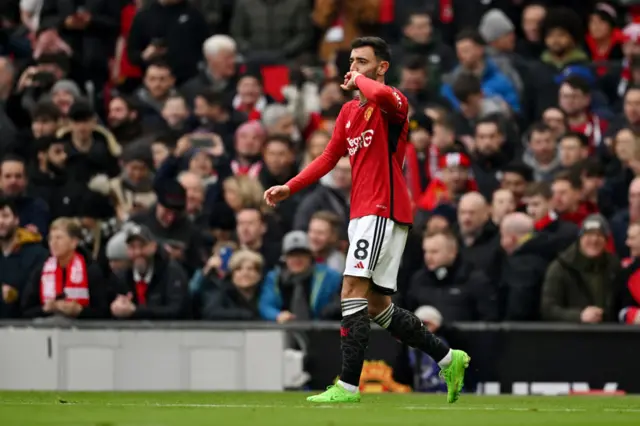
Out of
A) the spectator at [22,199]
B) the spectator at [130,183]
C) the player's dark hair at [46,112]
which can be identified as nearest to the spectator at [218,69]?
the player's dark hair at [46,112]

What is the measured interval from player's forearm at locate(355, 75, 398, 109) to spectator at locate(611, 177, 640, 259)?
5.81 meters

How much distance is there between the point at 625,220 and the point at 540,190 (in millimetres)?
937

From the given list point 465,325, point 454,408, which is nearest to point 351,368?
point 454,408

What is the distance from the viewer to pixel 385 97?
11148mm

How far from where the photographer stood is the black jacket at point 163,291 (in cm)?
1627

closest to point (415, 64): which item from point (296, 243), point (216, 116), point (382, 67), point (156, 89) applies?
point (216, 116)

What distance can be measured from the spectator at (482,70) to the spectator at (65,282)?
212 inches

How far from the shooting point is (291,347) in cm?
1562

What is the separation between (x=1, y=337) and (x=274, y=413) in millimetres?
5869

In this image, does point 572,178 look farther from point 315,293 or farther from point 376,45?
point 376,45

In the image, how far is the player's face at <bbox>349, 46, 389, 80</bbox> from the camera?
11.6 meters

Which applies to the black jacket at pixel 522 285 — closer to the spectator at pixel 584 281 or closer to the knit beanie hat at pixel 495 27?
the spectator at pixel 584 281

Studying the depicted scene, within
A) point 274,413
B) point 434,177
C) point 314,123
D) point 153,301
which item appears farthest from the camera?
point 314,123

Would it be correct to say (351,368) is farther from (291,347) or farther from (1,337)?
(1,337)
